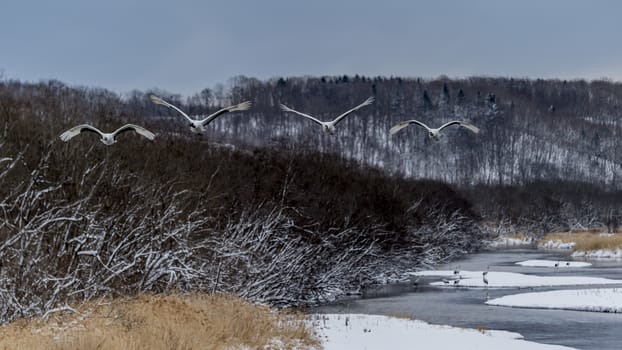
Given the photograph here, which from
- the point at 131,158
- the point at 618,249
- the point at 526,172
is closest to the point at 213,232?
the point at 131,158

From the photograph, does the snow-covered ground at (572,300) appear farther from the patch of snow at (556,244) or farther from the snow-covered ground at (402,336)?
the patch of snow at (556,244)

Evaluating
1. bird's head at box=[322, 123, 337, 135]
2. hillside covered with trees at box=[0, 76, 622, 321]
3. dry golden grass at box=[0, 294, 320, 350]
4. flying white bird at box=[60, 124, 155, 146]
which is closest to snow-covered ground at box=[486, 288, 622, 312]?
hillside covered with trees at box=[0, 76, 622, 321]

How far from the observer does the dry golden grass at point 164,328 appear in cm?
1259

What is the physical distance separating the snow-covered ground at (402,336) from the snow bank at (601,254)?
39548 mm

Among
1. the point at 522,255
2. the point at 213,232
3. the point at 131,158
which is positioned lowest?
the point at 522,255

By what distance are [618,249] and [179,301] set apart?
5209 centimetres

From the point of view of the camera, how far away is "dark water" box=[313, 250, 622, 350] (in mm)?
25484

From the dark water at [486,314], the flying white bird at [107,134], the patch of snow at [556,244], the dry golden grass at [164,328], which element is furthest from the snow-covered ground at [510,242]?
the flying white bird at [107,134]

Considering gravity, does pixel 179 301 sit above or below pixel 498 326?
above

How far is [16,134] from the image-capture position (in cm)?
2506

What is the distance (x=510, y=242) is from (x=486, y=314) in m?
66.1

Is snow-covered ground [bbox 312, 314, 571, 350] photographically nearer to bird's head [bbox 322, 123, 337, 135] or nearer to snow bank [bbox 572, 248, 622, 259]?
bird's head [bbox 322, 123, 337, 135]

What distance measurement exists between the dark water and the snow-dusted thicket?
2108 mm

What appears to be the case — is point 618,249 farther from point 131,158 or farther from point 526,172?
point 526,172
